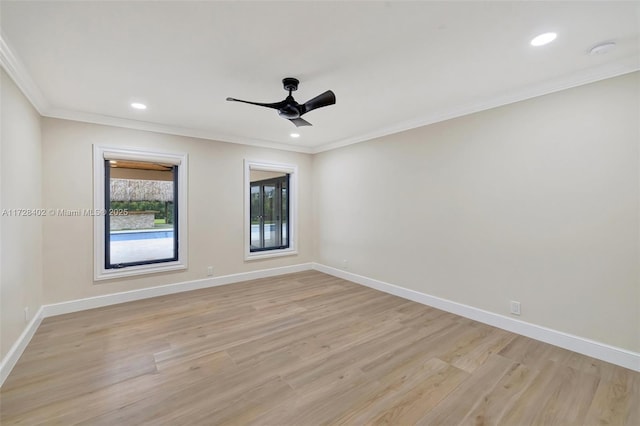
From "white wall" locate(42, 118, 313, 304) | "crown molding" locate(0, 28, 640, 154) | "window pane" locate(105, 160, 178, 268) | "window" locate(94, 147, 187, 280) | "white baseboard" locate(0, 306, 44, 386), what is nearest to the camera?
"white baseboard" locate(0, 306, 44, 386)

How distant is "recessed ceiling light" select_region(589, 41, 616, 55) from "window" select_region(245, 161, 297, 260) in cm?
444

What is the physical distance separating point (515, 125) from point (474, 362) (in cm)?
249

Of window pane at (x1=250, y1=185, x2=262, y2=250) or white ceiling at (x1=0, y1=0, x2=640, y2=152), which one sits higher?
white ceiling at (x1=0, y1=0, x2=640, y2=152)

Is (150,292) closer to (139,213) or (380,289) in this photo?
(139,213)

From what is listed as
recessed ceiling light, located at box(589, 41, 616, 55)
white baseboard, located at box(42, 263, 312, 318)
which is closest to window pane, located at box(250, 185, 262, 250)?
white baseboard, located at box(42, 263, 312, 318)

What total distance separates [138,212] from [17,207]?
175 centimetres

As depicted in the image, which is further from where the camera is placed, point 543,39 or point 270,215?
point 270,215

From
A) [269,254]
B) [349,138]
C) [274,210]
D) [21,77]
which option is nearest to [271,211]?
[274,210]

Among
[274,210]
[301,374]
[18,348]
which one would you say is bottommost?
[301,374]

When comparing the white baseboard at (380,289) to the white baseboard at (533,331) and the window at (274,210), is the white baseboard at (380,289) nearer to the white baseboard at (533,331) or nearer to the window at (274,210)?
the white baseboard at (533,331)

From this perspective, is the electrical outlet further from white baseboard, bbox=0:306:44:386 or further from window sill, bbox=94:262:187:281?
white baseboard, bbox=0:306:44:386

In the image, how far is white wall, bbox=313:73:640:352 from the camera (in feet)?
8.10

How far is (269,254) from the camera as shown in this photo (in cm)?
542

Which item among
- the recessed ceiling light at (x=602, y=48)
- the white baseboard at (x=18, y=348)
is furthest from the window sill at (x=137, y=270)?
the recessed ceiling light at (x=602, y=48)
